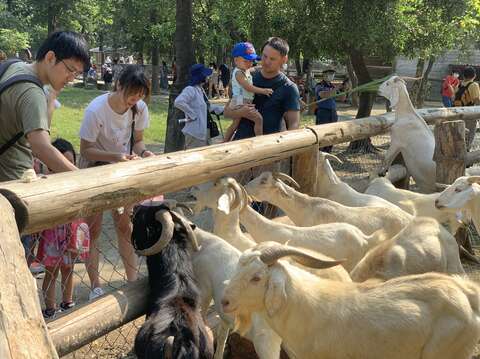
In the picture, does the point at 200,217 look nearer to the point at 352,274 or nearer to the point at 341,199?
the point at 341,199

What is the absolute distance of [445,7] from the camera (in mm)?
12375

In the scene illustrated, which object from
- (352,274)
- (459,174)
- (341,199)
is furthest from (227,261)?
(459,174)

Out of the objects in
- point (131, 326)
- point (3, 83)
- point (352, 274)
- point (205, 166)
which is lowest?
point (131, 326)

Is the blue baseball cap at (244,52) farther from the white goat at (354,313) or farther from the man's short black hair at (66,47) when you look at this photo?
the white goat at (354,313)

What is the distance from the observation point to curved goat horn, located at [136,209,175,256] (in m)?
3.07

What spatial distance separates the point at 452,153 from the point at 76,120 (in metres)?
11.5

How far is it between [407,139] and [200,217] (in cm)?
278

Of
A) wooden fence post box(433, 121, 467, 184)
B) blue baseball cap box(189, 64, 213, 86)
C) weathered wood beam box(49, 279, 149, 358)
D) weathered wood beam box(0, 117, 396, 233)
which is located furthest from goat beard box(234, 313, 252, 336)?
blue baseball cap box(189, 64, 213, 86)

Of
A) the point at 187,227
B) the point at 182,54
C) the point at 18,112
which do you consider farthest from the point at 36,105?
the point at 182,54

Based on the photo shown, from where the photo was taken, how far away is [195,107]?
23.7 feet

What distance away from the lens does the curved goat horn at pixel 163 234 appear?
10.1 feet

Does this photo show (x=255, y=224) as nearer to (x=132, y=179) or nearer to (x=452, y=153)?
(x=132, y=179)

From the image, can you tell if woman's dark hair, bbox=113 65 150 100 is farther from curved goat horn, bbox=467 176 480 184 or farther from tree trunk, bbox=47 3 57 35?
tree trunk, bbox=47 3 57 35

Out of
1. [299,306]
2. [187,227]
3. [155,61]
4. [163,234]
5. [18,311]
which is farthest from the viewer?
[155,61]
